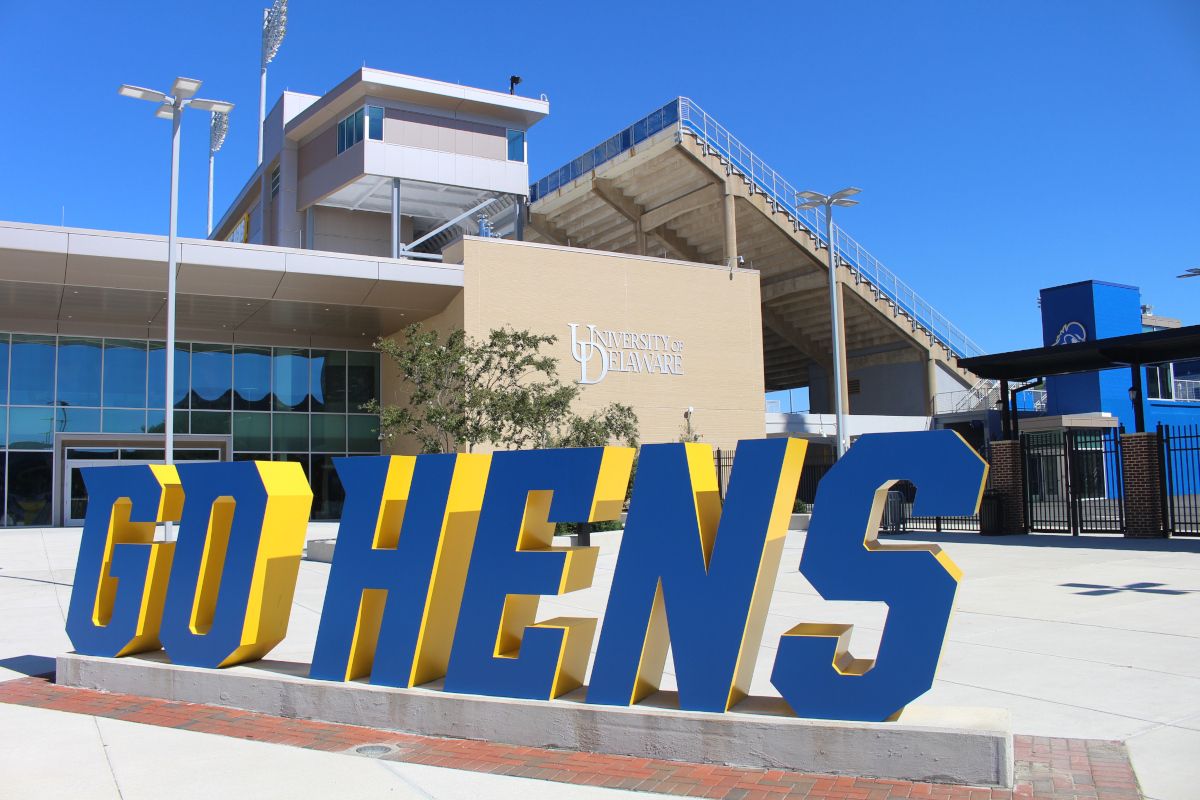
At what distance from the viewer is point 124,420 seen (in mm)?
33250

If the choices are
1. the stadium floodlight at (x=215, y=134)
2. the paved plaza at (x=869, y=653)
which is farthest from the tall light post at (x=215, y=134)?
the paved plaza at (x=869, y=653)

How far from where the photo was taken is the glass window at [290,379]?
35906 millimetres

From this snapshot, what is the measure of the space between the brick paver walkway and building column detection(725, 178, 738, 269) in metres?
33.3

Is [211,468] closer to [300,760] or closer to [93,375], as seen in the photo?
[300,760]

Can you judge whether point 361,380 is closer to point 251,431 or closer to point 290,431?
point 290,431

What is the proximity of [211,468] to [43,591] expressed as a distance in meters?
9.49

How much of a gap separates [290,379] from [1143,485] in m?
27.7

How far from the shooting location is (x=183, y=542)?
335 inches

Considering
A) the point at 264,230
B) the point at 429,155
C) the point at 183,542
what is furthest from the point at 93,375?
the point at 183,542

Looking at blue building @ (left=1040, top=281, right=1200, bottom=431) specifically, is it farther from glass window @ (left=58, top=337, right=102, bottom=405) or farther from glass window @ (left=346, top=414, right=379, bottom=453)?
glass window @ (left=58, top=337, right=102, bottom=405)

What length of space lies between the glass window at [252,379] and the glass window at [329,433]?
6.09ft

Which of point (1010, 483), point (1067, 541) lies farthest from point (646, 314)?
point (1067, 541)

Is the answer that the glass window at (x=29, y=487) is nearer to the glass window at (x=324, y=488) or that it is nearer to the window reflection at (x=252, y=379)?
the window reflection at (x=252, y=379)

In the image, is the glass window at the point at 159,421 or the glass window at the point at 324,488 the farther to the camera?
the glass window at the point at 324,488
